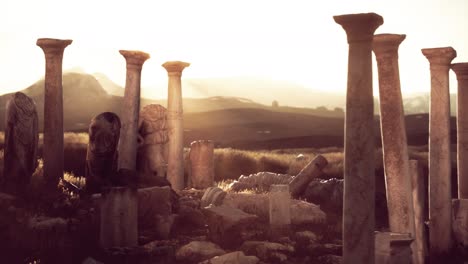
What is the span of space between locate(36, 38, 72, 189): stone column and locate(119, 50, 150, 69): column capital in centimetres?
146

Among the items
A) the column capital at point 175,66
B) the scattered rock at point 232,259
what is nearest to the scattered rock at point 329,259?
the scattered rock at point 232,259

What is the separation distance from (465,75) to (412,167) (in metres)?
4.48

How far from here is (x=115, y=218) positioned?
11.8m

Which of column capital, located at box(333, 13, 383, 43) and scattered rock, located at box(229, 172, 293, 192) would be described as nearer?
column capital, located at box(333, 13, 383, 43)

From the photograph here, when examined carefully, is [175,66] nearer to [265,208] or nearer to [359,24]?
[265,208]

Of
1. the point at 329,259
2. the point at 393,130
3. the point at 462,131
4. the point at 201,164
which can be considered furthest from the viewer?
the point at 201,164

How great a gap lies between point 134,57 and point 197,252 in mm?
6811

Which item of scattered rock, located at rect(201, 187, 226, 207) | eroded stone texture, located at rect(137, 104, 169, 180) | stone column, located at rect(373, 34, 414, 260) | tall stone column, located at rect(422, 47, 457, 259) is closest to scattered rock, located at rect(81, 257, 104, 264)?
stone column, located at rect(373, 34, 414, 260)

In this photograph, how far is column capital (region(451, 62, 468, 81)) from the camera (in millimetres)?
15448

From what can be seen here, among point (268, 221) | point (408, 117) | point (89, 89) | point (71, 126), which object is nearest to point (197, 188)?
point (268, 221)

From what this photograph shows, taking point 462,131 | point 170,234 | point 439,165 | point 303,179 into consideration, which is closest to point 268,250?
point 170,234

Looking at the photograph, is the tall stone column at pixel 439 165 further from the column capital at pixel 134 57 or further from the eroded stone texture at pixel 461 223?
the column capital at pixel 134 57

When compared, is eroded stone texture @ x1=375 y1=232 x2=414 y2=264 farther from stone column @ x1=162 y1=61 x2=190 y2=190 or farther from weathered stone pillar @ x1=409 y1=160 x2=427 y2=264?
stone column @ x1=162 y1=61 x2=190 y2=190

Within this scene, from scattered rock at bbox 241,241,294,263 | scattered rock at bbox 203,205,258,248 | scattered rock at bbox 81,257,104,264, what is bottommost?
scattered rock at bbox 241,241,294,263
